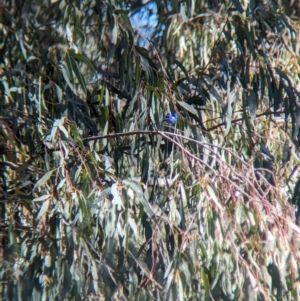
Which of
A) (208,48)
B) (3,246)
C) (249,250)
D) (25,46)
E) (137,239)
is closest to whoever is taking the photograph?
(249,250)

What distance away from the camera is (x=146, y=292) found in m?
2.12

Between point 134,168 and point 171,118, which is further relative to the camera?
point 134,168

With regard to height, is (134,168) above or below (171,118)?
below

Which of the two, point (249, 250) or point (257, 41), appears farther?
point (257, 41)

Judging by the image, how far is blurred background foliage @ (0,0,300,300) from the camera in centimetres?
205

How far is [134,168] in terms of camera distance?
2.74m

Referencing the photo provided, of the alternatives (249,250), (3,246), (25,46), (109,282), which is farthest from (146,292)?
(25,46)

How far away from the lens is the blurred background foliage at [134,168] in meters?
2.05

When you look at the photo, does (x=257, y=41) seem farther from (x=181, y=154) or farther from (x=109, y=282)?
(x=109, y=282)

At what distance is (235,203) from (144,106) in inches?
22.5

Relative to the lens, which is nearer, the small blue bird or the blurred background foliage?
the blurred background foliage

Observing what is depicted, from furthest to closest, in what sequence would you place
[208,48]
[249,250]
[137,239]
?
[208,48]
[137,239]
[249,250]

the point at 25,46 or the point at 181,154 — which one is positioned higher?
the point at 25,46

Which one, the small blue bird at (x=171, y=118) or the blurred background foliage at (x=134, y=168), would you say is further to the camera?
the small blue bird at (x=171, y=118)
